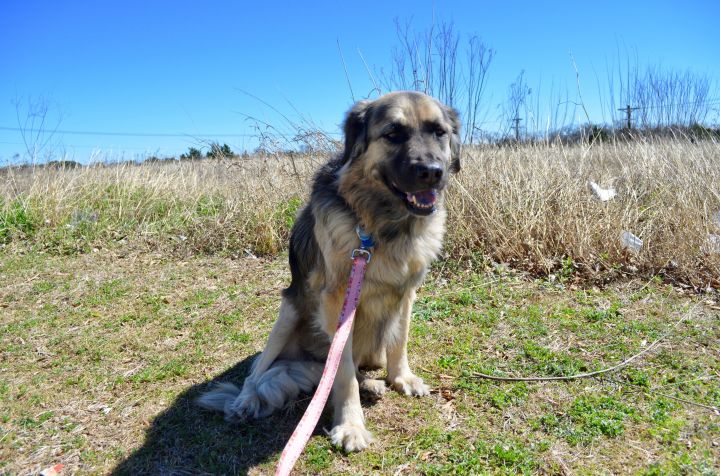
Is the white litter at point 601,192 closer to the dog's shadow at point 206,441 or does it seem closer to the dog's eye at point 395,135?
the dog's eye at point 395,135

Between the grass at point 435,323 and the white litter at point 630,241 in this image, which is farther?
the white litter at point 630,241

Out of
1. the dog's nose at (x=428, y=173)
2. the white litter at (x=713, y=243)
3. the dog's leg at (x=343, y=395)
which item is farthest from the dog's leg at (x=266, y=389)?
the white litter at (x=713, y=243)

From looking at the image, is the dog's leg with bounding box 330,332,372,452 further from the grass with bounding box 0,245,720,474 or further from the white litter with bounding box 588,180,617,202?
the white litter with bounding box 588,180,617,202

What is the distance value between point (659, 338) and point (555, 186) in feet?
7.46

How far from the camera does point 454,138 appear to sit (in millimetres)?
3193

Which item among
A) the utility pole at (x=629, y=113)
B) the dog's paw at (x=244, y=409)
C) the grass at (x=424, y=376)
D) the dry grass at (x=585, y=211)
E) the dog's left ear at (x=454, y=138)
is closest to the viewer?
the grass at (x=424, y=376)

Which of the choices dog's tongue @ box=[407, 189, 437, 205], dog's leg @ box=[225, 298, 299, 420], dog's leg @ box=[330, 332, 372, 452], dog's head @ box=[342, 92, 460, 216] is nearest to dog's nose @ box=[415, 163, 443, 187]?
dog's head @ box=[342, 92, 460, 216]

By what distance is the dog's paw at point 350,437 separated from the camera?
2453 mm

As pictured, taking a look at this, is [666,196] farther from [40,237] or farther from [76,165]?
[76,165]

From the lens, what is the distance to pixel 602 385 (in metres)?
2.94

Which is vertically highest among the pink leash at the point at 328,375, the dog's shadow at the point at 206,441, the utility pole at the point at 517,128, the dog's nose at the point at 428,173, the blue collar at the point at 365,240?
the utility pole at the point at 517,128

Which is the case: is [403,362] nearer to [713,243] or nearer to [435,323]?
[435,323]

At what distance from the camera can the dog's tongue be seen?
258cm

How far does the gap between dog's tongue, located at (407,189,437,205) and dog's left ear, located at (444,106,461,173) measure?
687mm
